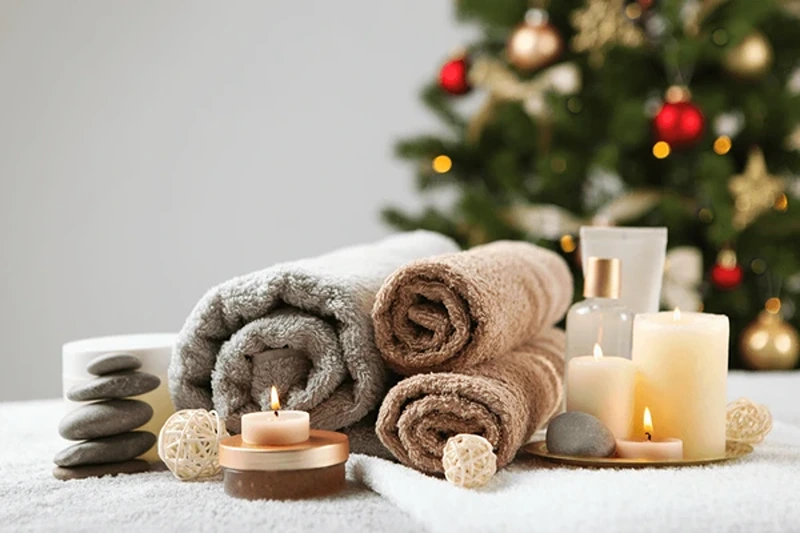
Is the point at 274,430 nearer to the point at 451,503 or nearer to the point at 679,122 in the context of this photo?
the point at 451,503

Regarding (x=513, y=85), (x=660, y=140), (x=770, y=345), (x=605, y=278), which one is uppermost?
(x=513, y=85)

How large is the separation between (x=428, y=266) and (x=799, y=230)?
1393 millimetres

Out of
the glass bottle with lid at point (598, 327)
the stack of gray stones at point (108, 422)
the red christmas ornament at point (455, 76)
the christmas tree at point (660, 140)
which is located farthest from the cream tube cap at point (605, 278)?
the red christmas ornament at point (455, 76)

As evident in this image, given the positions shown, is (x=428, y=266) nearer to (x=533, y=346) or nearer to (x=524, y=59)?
(x=533, y=346)

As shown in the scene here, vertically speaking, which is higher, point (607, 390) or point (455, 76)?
point (455, 76)

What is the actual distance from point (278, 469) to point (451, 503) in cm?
15

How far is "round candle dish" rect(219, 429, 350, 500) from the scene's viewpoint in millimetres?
810

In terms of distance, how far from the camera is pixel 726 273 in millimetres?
2006

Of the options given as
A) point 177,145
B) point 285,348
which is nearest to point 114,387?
point 285,348

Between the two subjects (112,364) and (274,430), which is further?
(112,364)

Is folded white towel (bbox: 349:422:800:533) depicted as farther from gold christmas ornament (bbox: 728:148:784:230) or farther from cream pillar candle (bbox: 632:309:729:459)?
gold christmas ornament (bbox: 728:148:784:230)

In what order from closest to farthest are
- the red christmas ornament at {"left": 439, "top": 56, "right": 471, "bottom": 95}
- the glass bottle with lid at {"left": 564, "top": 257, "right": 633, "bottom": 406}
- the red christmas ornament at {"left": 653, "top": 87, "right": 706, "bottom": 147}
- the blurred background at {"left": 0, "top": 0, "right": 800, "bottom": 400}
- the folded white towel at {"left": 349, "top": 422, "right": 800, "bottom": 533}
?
the folded white towel at {"left": 349, "top": 422, "right": 800, "bottom": 533} → the glass bottle with lid at {"left": 564, "top": 257, "right": 633, "bottom": 406} → the red christmas ornament at {"left": 653, "top": 87, "right": 706, "bottom": 147} → the blurred background at {"left": 0, "top": 0, "right": 800, "bottom": 400} → the red christmas ornament at {"left": 439, "top": 56, "right": 471, "bottom": 95}

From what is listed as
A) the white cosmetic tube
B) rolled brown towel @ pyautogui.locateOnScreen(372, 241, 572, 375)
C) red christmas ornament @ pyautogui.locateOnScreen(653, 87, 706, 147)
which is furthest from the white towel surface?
red christmas ornament @ pyautogui.locateOnScreen(653, 87, 706, 147)

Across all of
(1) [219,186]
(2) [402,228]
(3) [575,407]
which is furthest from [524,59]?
(3) [575,407]
